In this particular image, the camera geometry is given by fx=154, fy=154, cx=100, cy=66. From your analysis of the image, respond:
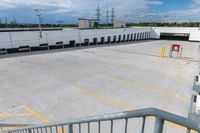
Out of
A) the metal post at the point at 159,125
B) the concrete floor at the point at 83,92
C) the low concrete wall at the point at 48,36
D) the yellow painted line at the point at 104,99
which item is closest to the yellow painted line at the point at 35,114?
the concrete floor at the point at 83,92

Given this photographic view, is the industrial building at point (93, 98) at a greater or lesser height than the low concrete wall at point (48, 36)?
lesser

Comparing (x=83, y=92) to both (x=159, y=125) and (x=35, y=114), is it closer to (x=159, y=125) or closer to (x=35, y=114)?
(x=35, y=114)

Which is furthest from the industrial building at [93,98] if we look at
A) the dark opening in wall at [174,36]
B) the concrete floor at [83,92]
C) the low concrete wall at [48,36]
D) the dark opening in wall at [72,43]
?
the dark opening in wall at [174,36]

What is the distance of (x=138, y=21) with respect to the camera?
66438 mm

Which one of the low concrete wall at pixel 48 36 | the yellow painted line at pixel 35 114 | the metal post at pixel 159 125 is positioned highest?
the low concrete wall at pixel 48 36

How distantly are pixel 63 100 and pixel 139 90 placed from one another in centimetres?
415

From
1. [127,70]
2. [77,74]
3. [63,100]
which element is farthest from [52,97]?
[127,70]

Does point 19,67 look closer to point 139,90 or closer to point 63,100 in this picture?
point 63,100

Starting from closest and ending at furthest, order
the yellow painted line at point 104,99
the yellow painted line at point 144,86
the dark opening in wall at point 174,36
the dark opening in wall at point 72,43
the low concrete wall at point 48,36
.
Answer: the yellow painted line at point 104,99
the yellow painted line at point 144,86
the low concrete wall at point 48,36
the dark opening in wall at point 72,43
the dark opening in wall at point 174,36

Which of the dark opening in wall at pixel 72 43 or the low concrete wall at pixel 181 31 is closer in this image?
the dark opening in wall at pixel 72 43

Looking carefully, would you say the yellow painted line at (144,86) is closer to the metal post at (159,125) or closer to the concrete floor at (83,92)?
the concrete floor at (83,92)

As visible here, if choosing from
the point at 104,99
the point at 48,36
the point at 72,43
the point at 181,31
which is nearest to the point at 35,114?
the point at 104,99

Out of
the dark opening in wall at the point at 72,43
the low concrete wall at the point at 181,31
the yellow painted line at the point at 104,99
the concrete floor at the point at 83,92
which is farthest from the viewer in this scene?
the low concrete wall at the point at 181,31

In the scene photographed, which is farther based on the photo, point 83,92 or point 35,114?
point 83,92
